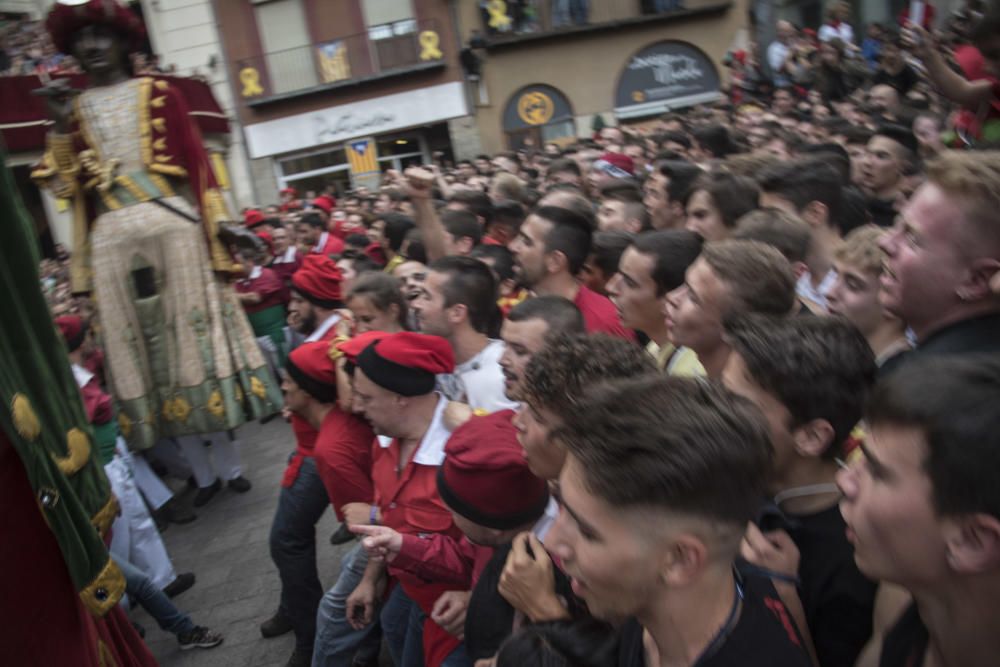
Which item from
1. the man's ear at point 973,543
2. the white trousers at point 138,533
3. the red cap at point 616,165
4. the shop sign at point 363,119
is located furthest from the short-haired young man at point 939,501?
the shop sign at point 363,119

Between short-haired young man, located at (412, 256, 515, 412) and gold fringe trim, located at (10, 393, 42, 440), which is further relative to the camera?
short-haired young man, located at (412, 256, 515, 412)

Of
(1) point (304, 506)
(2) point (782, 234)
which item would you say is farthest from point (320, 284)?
(2) point (782, 234)

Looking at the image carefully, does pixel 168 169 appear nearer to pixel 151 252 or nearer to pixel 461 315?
pixel 151 252

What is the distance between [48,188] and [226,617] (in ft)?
8.12

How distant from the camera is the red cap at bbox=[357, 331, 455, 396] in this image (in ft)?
8.04

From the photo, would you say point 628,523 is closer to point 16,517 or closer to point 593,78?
point 16,517

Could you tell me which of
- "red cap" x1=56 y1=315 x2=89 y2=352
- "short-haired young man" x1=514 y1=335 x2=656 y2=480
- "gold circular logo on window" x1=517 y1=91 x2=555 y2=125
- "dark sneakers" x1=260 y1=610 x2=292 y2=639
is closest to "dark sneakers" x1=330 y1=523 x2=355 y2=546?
"dark sneakers" x1=260 y1=610 x2=292 y2=639

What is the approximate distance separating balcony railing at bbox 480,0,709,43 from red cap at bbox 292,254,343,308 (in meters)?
17.5

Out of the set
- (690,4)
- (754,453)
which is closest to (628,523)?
(754,453)

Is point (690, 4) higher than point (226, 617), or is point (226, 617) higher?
point (690, 4)

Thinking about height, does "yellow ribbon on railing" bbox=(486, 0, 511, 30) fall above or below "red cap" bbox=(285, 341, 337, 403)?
above

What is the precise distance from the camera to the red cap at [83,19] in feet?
12.6

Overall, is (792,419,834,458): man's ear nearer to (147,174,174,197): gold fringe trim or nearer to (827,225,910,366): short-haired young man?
(827,225,910,366): short-haired young man

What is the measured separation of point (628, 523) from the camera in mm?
1246
